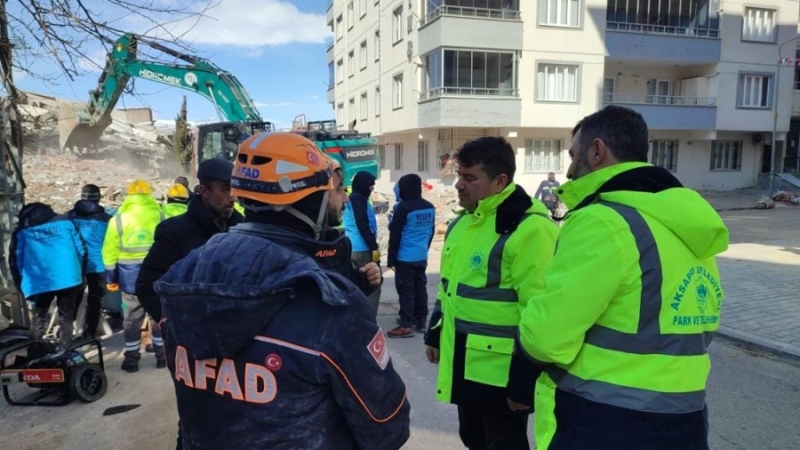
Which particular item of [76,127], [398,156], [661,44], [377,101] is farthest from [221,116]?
[661,44]

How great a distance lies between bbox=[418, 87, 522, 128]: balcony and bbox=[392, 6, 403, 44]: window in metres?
4.43

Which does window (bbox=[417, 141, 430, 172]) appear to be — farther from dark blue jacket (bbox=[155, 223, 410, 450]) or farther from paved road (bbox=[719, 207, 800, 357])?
dark blue jacket (bbox=[155, 223, 410, 450])

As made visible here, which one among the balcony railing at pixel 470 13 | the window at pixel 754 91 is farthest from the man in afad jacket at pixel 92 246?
the window at pixel 754 91

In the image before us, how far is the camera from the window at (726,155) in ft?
85.8

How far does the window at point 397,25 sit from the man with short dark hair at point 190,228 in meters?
21.8

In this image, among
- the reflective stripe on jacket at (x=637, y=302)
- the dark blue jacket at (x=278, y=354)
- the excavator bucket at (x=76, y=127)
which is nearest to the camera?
the dark blue jacket at (x=278, y=354)

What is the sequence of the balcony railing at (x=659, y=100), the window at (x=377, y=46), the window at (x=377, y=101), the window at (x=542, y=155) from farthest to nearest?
the window at (x=377, y=101) < the window at (x=377, y=46) < the balcony railing at (x=659, y=100) < the window at (x=542, y=155)

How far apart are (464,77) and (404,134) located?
215 inches

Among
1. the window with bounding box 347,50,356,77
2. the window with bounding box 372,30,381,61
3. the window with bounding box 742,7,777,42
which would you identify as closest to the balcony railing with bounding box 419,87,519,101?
the window with bounding box 372,30,381,61

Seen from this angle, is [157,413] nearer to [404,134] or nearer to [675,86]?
[404,134]

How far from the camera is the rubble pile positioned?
16531 mm

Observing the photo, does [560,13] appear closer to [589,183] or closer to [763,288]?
[763,288]

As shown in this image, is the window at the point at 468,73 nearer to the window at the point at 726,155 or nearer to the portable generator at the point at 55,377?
the window at the point at 726,155

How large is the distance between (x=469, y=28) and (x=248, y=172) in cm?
2057
